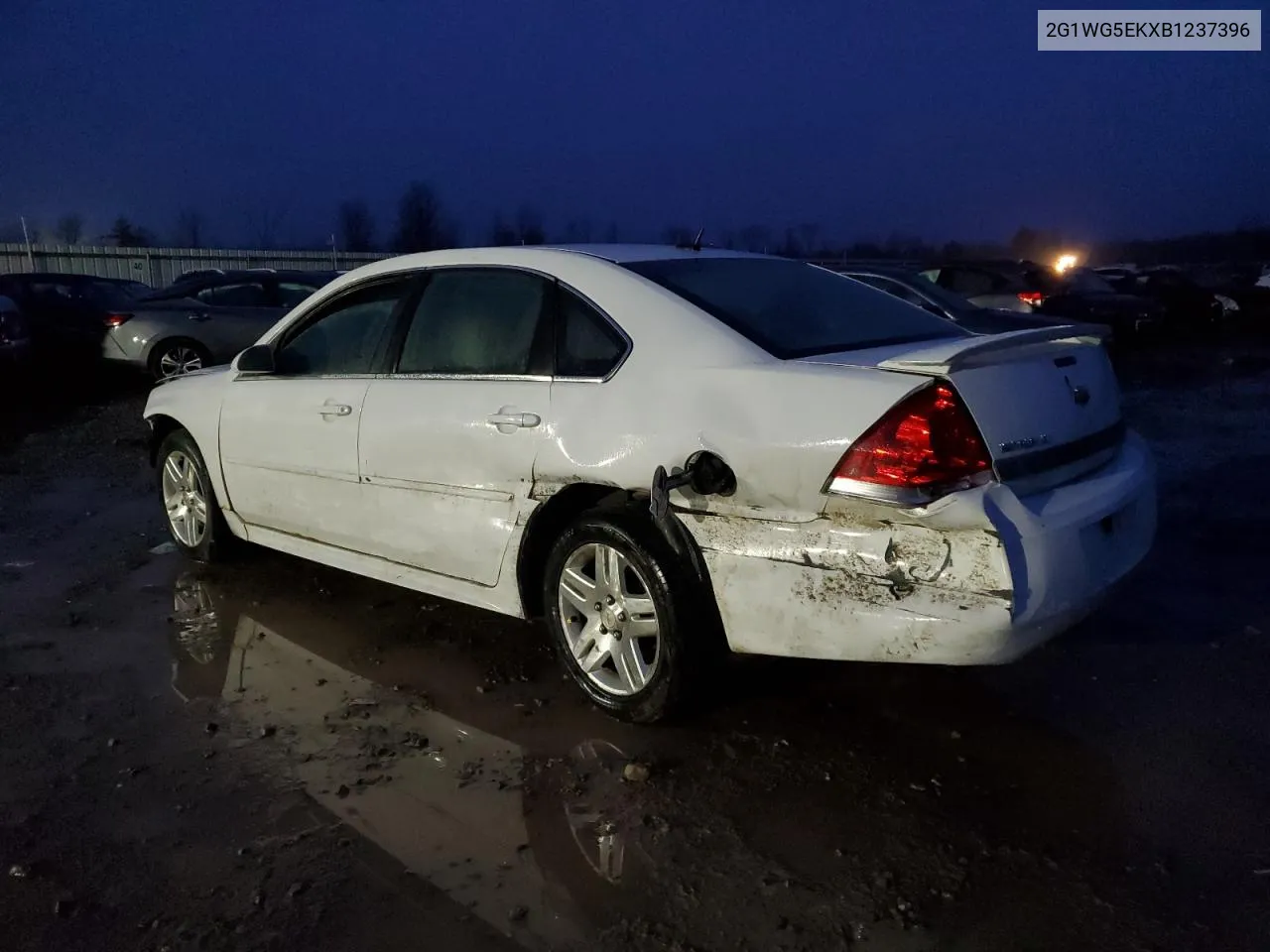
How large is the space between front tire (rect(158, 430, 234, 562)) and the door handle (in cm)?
222

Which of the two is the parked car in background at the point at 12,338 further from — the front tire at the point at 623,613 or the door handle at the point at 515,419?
the front tire at the point at 623,613

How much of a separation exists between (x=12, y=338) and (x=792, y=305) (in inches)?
458

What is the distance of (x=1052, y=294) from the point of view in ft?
57.8

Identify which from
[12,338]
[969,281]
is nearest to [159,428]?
[12,338]

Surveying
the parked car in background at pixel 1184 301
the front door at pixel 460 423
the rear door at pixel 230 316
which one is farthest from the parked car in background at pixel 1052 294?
the front door at pixel 460 423

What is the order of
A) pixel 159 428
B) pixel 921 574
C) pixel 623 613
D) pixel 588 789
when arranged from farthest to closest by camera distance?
pixel 159 428
pixel 623 613
pixel 588 789
pixel 921 574

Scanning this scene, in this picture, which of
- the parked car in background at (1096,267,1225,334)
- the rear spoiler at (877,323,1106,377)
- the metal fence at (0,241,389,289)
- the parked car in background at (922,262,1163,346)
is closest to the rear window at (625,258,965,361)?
the rear spoiler at (877,323,1106,377)

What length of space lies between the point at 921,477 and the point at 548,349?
1456 mm

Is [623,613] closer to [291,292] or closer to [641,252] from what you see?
[641,252]

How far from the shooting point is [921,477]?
2877 millimetres

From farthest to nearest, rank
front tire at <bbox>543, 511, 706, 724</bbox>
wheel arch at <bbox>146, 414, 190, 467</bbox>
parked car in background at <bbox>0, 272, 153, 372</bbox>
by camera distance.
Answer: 1. parked car in background at <bbox>0, 272, 153, 372</bbox>
2. wheel arch at <bbox>146, 414, 190, 467</bbox>
3. front tire at <bbox>543, 511, 706, 724</bbox>

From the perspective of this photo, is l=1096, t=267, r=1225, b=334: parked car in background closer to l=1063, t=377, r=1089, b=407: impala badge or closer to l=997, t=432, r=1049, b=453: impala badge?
l=1063, t=377, r=1089, b=407: impala badge

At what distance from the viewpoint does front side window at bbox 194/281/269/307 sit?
1366 centimetres

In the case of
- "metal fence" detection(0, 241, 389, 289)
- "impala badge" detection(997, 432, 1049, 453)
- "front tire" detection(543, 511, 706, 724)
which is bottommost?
"front tire" detection(543, 511, 706, 724)
